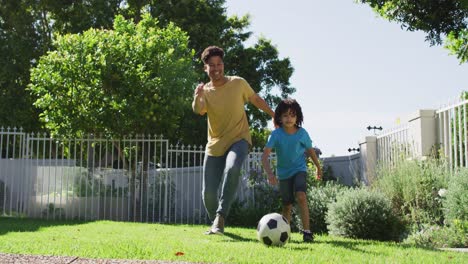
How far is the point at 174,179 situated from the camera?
486 inches

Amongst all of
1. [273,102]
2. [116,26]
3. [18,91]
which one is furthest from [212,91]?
[273,102]

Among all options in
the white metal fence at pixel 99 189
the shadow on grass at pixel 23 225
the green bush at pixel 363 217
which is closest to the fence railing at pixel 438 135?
the green bush at pixel 363 217

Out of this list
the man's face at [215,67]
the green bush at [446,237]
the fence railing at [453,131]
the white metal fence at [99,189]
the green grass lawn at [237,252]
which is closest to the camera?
the green grass lawn at [237,252]

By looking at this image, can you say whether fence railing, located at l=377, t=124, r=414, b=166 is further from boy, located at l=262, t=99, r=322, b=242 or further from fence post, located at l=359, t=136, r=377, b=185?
boy, located at l=262, t=99, r=322, b=242

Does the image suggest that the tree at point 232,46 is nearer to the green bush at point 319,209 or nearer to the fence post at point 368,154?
the fence post at point 368,154

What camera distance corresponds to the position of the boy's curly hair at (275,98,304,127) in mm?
6191

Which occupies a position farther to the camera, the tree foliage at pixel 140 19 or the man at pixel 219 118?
the tree foliage at pixel 140 19

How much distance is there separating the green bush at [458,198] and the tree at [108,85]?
597cm

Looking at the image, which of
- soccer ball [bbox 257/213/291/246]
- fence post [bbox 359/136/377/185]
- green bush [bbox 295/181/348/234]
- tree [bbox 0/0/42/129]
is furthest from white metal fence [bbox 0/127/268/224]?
tree [bbox 0/0/42/129]

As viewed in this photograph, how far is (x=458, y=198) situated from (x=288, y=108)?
9.30 ft

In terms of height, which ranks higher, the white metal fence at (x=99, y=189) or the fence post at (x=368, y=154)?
the fence post at (x=368, y=154)

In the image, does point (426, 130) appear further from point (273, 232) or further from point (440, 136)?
point (273, 232)

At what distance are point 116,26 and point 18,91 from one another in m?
8.39

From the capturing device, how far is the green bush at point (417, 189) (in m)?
8.52
